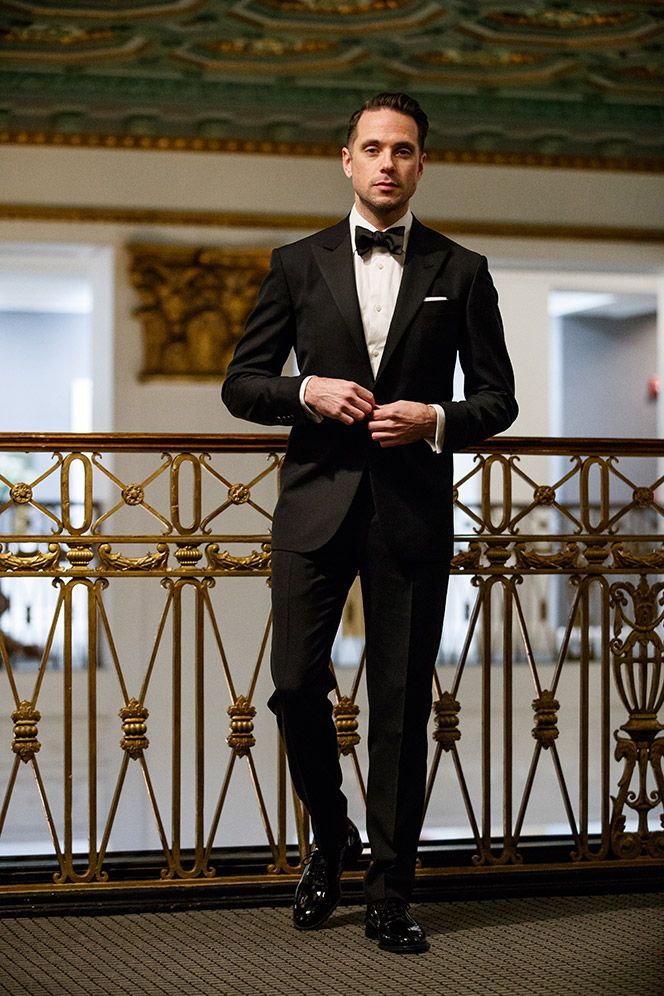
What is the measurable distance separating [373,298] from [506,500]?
37.6 inches

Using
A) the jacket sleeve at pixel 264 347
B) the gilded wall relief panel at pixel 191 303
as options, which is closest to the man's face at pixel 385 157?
the jacket sleeve at pixel 264 347

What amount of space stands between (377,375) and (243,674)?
5962 millimetres

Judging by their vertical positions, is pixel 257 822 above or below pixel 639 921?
below

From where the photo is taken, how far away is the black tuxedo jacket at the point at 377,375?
297 centimetres

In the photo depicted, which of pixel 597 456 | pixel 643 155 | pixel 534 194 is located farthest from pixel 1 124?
pixel 597 456

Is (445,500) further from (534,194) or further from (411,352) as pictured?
(534,194)

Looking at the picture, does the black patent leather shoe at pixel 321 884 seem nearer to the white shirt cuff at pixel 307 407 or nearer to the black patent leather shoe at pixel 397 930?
A: the black patent leather shoe at pixel 397 930

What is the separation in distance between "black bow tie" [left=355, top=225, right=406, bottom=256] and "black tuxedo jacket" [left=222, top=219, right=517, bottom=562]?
4cm

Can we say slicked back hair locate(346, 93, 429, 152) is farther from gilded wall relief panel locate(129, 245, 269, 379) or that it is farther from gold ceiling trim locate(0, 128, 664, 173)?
gilded wall relief panel locate(129, 245, 269, 379)

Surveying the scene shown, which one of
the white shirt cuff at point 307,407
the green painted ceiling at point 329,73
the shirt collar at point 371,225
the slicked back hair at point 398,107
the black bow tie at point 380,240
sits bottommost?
the white shirt cuff at point 307,407

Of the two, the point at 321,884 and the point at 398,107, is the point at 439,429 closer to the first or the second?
the point at 398,107

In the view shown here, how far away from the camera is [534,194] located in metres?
8.86

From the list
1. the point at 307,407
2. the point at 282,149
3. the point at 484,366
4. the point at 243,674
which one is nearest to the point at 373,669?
the point at 307,407

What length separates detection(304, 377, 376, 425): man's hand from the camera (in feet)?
9.30
